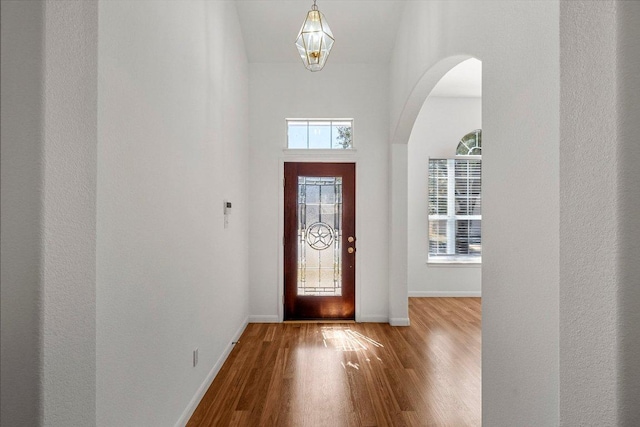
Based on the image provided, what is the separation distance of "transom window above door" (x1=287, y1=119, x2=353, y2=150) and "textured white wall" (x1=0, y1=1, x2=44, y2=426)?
3.61 meters

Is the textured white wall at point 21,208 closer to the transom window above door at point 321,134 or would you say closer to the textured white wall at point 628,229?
the textured white wall at point 628,229

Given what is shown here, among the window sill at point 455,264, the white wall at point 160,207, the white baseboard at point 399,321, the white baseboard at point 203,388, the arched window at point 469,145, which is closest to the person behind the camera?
the white wall at point 160,207

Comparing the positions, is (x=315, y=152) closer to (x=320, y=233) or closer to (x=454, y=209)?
(x=320, y=233)

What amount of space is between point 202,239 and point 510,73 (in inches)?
86.5

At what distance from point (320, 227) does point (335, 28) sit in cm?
242

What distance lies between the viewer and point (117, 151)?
140 cm

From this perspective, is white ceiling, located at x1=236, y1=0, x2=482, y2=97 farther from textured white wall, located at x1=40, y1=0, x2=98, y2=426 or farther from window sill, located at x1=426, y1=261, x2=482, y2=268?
textured white wall, located at x1=40, y1=0, x2=98, y2=426

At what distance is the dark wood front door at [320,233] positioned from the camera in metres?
4.36

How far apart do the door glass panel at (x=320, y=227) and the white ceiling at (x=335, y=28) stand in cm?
159

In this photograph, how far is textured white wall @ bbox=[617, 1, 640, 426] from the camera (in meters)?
0.84

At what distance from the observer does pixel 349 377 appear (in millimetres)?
2793

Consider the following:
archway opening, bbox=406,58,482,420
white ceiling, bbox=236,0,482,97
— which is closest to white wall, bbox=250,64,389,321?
white ceiling, bbox=236,0,482,97

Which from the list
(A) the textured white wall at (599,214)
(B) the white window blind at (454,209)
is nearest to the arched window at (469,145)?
(B) the white window blind at (454,209)

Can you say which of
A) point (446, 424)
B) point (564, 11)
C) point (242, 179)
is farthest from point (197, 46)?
point (446, 424)
